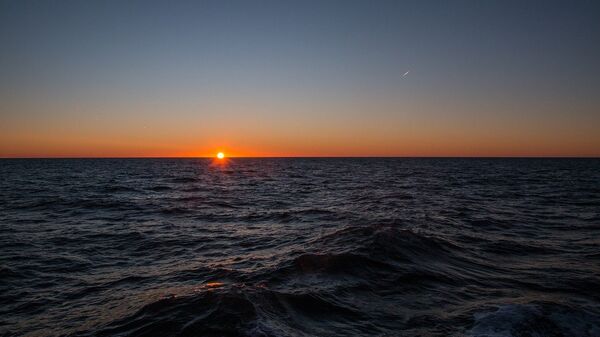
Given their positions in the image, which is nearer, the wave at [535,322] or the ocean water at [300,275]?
the wave at [535,322]

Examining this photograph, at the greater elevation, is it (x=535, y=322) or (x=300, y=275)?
(x=535, y=322)

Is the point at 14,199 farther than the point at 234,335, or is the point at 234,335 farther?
the point at 14,199

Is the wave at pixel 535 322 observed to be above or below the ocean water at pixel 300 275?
above

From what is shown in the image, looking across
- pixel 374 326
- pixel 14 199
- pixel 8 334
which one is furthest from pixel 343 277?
pixel 14 199

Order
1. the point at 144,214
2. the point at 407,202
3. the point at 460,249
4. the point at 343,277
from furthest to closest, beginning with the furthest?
the point at 407,202 → the point at 144,214 → the point at 460,249 → the point at 343,277

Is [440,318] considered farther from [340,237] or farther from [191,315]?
[340,237]

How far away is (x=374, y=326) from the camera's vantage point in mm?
6395

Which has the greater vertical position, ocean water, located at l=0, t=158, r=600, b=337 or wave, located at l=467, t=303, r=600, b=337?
wave, located at l=467, t=303, r=600, b=337

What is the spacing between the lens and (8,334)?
21.1ft

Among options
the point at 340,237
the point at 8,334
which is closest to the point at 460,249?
the point at 340,237

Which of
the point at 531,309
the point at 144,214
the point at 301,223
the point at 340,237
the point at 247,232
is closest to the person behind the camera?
the point at 531,309

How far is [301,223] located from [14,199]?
21318 millimetres

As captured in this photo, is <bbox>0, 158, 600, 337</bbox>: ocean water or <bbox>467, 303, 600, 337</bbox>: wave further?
<bbox>0, 158, 600, 337</bbox>: ocean water

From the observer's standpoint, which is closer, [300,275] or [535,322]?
[535,322]
